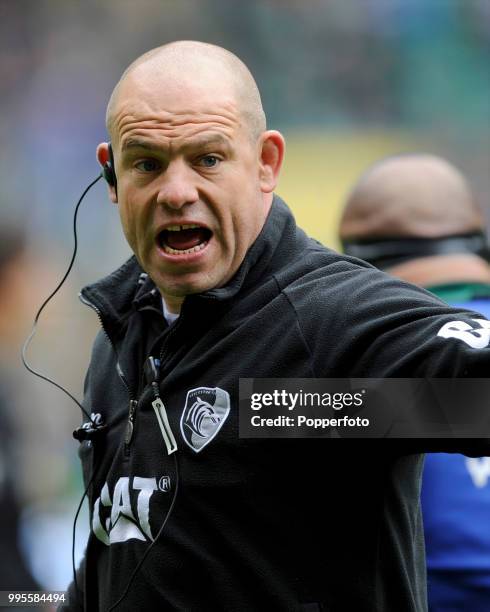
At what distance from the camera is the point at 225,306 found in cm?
240

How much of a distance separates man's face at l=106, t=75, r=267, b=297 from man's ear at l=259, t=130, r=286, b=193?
0.17 feet

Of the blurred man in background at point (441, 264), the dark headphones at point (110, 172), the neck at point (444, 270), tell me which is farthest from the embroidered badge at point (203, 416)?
the neck at point (444, 270)

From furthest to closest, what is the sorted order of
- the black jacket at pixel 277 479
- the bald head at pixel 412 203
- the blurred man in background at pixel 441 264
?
1. the bald head at pixel 412 203
2. the blurred man in background at pixel 441 264
3. the black jacket at pixel 277 479

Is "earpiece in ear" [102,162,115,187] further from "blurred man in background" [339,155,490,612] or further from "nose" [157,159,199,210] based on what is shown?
"blurred man in background" [339,155,490,612]

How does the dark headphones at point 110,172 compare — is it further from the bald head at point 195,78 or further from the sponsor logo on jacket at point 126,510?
the sponsor logo on jacket at point 126,510

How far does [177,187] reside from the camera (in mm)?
2379

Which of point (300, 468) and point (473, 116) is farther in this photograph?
point (473, 116)

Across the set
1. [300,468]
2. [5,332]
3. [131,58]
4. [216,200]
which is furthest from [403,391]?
[131,58]

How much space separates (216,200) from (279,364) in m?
0.40

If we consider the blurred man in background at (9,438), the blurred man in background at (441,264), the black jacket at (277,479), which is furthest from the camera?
the blurred man in background at (9,438)

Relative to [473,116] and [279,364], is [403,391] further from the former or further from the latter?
[473,116]

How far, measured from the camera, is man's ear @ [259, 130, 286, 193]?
2.56 metres

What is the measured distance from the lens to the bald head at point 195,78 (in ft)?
8.03

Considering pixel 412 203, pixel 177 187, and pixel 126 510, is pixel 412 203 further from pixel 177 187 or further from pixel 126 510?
pixel 126 510
